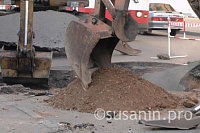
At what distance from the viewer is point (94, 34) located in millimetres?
8039

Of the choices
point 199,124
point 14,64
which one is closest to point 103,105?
point 199,124

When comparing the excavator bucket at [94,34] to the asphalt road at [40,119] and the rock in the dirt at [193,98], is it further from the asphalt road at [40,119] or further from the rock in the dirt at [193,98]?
the rock in the dirt at [193,98]

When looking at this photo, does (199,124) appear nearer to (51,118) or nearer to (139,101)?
(139,101)

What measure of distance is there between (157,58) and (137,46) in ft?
13.3

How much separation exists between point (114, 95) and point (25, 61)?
10.4ft

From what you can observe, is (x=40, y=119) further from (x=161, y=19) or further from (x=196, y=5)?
(x=161, y=19)

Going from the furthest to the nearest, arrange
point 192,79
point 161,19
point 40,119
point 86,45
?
point 161,19
point 192,79
point 86,45
point 40,119

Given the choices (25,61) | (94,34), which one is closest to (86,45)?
(94,34)

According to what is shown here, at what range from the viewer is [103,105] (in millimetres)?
8102

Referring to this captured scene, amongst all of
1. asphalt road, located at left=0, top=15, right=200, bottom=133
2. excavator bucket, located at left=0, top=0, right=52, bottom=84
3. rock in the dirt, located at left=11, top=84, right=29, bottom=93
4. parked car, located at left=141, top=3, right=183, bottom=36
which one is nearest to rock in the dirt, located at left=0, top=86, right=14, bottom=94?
rock in the dirt, located at left=11, top=84, right=29, bottom=93

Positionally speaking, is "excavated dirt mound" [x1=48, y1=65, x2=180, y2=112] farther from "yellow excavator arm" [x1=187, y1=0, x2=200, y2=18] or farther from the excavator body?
"yellow excavator arm" [x1=187, y1=0, x2=200, y2=18]

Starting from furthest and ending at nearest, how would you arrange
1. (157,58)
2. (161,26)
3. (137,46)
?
(161,26)
(137,46)
(157,58)

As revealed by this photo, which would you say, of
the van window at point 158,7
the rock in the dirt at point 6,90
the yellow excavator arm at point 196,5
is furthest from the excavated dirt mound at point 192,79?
the van window at point 158,7

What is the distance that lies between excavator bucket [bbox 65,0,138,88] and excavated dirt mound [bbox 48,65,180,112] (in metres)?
0.19
